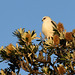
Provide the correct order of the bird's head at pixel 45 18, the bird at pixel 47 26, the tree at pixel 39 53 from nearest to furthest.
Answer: the tree at pixel 39 53 < the bird at pixel 47 26 < the bird's head at pixel 45 18

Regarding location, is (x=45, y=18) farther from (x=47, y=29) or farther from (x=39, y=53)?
(x=39, y=53)

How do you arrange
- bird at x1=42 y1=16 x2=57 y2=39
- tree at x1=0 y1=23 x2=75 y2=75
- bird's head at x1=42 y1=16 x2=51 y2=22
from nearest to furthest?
tree at x1=0 y1=23 x2=75 y2=75 → bird at x1=42 y1=16 x2=57 y2=39 → bird's head at x1=42 y1=16 x2=51 y2=22

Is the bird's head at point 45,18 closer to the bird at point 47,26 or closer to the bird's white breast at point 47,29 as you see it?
the bird at point 47,26

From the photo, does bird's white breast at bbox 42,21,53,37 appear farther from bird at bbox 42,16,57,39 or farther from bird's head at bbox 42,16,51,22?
bird's head at bbox 42,16,51,22

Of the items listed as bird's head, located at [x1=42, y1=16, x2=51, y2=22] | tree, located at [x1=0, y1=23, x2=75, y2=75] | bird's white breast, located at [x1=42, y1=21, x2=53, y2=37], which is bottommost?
tree, located at [x1=0, y1=23, x2=75, y2=75]

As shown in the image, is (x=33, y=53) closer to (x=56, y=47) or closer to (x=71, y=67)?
(x=56, y=47)

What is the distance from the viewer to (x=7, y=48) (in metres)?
7.81

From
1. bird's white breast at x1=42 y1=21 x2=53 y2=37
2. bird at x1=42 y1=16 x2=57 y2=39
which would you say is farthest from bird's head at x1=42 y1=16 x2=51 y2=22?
Result: bird's white breast at x1=42 y1=21 x2=53 y2=37

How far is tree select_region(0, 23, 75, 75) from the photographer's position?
7.21m

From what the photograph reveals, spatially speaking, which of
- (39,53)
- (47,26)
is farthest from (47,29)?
(39,53)

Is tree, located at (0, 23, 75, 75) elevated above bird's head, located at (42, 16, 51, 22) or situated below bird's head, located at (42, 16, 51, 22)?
below

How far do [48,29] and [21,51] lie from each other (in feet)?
12.6

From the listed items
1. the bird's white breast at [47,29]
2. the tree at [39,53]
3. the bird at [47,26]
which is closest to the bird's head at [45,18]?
the bird at [47,26]

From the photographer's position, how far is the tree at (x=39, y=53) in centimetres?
721
